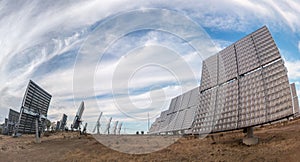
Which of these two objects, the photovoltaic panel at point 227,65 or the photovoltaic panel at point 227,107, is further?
the photovoltaic panel at point 227,65

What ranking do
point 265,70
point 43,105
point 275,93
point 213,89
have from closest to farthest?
point 275,93
point 265,70
point 213,89
point 43,105

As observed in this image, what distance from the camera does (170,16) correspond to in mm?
16906

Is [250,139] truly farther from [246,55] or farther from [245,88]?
[246,55]

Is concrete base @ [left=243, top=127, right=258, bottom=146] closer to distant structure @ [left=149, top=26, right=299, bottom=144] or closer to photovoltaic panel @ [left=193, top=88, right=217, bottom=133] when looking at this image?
distant structure @ [left=149, top=26, right=299, bottom=144]

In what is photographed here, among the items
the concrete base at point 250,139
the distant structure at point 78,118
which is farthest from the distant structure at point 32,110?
the concrete base at point 250,139

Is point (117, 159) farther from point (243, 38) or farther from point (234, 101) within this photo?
point (243, 38)

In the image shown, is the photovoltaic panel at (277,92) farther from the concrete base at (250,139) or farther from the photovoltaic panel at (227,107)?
the concrete base at (250,139)

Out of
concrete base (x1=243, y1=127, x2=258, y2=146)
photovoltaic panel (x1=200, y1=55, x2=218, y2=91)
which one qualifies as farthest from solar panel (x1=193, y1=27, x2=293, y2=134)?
concrete base (x1=243, y1=127, x2=258, y2=146)

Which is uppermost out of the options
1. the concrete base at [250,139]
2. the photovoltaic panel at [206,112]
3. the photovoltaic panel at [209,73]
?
the photovoltaic panel at [209,73]

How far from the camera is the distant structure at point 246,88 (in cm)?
1372

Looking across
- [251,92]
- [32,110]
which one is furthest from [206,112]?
[32,110]

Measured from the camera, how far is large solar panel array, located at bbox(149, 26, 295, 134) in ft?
45.1

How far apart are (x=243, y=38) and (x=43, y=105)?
24605 millimetres

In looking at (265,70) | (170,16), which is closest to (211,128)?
(265,70)
